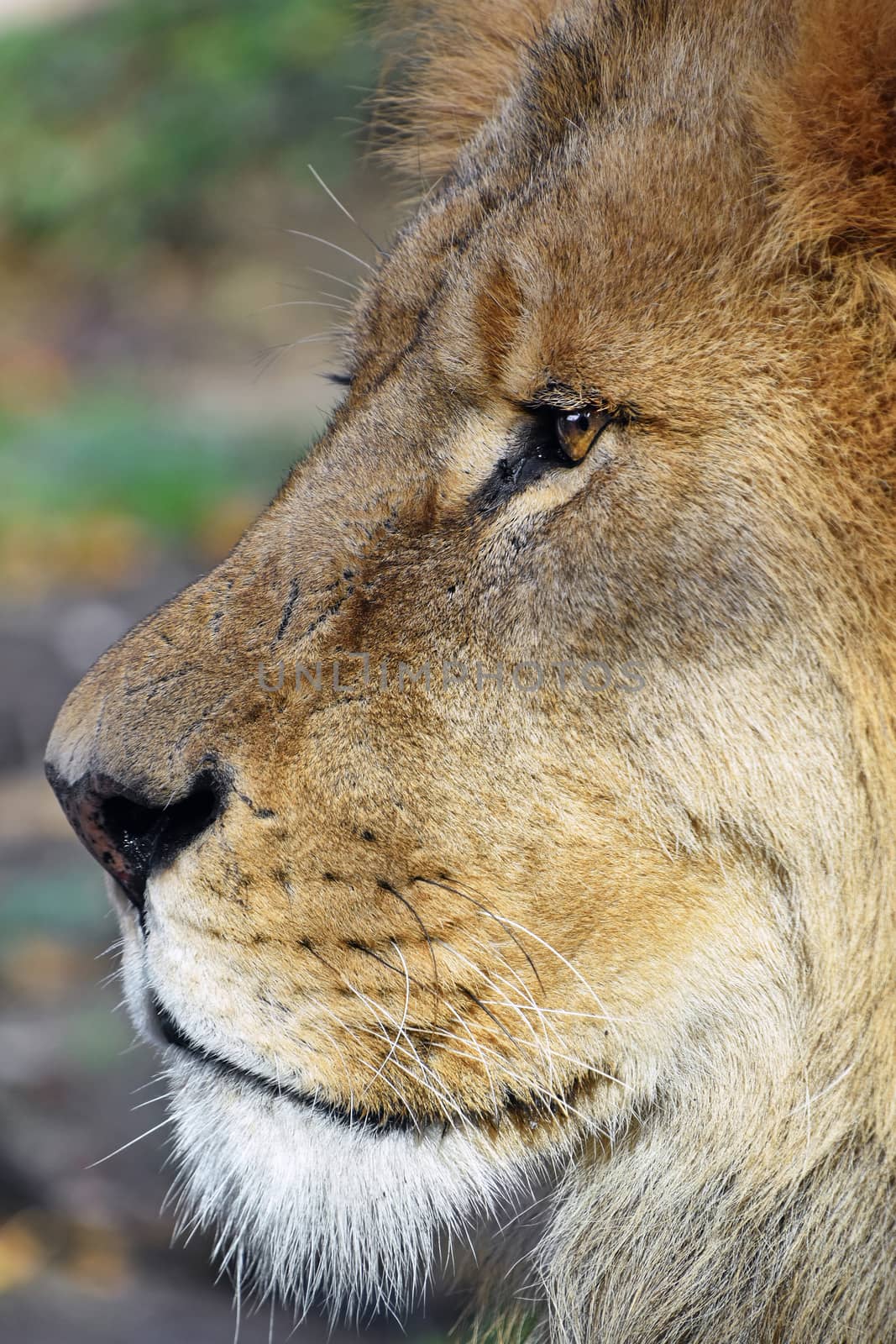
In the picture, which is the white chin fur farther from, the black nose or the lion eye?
the lion eye

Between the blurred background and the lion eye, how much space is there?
988 mm

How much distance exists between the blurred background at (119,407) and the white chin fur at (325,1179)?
0.89 meters

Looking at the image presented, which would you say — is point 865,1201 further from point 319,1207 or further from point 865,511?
point 865,511

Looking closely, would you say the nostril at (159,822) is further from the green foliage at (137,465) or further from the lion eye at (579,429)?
the green foliage at (137,465)

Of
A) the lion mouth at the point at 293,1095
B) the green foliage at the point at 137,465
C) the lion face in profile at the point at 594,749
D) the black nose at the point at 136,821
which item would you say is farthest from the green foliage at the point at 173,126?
the lion mouth at the point at 293,1095

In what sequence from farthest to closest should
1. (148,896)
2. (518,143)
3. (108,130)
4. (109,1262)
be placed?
(108,130) → (109,1262) → (518,143) → (148,896)

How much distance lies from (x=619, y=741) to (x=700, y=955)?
29 cm

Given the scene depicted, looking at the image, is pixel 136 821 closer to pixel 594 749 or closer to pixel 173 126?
pixel 594 749

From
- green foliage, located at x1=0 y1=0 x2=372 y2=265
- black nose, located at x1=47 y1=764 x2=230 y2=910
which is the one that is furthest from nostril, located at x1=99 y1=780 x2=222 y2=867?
green foliage, located at x1=0 y1=0 x2=372 y2=265

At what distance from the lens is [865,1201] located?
1882mm

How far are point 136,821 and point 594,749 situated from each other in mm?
614

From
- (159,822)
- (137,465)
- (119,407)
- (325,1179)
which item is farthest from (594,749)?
(119,407)

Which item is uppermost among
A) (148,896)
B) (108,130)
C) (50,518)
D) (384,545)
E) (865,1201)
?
(108,130)

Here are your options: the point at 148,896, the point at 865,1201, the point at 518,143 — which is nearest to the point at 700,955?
the point at 865,1201
